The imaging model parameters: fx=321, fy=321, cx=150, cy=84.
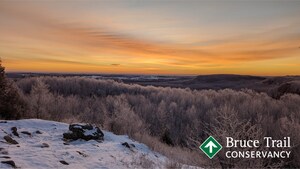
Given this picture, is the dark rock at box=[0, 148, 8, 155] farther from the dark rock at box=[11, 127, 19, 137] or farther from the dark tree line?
the dark tree line

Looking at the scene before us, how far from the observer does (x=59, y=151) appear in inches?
298

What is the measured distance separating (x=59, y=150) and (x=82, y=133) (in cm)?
182

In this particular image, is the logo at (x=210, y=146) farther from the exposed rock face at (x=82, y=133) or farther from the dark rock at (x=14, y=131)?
the dark rock at (x=14, y=131)

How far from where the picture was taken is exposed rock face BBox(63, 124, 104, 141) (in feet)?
30.5

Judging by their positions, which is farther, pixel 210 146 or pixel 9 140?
pixel 210 146

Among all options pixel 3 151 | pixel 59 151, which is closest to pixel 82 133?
pixel 59 151

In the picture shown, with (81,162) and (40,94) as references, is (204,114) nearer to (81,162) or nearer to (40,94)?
(40,94)

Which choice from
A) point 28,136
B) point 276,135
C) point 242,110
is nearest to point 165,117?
point 242,110

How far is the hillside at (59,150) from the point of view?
671 cm

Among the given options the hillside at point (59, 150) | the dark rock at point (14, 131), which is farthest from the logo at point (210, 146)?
the dark rock at point (14, 131)

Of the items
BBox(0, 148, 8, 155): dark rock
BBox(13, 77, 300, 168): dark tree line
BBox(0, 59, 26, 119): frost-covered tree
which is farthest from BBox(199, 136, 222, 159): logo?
BBox(0, 59, 26, 119): frost-covered tree

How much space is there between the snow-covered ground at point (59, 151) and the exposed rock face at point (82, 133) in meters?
0.21

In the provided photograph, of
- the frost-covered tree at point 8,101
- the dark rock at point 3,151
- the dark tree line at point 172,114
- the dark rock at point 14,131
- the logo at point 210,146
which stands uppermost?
the frost-covered tree at point 8,101

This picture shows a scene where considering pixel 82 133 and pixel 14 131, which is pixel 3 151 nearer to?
pixel 14 131
